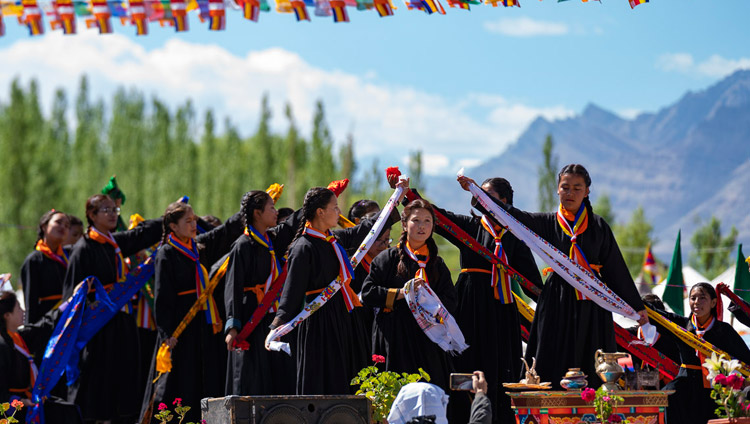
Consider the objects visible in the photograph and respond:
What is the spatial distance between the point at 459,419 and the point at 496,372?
53 cm

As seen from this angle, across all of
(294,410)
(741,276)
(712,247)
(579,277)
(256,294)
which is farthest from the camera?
(712,247)

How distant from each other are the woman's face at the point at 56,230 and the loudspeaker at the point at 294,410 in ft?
17.3

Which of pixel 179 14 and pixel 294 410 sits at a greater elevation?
pixel 179 14

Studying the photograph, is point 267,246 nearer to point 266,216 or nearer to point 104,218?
point 266,216

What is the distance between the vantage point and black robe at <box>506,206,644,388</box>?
25.4ft

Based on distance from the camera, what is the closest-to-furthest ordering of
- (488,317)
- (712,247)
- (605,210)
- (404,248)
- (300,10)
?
1. (300,10)
2. (404,248)
3. (488,317)
4. (712,247)
5. (605,210)

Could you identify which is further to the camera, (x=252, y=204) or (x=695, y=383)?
(x=695, y=383)

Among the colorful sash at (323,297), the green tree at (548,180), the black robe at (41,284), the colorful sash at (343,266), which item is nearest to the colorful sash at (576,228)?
the colorful sash at (323,297)

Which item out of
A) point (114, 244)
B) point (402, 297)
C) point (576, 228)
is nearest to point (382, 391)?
point (402, 297)

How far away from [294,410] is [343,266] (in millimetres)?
2096

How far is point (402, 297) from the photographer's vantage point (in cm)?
779

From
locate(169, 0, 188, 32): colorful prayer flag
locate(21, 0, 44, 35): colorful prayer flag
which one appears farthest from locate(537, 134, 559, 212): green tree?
locate(21, 0, 44, 35): colorful prayer flag

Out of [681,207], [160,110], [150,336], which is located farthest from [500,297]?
[681,207]

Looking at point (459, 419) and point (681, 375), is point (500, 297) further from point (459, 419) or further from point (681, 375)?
point (681, 375)
